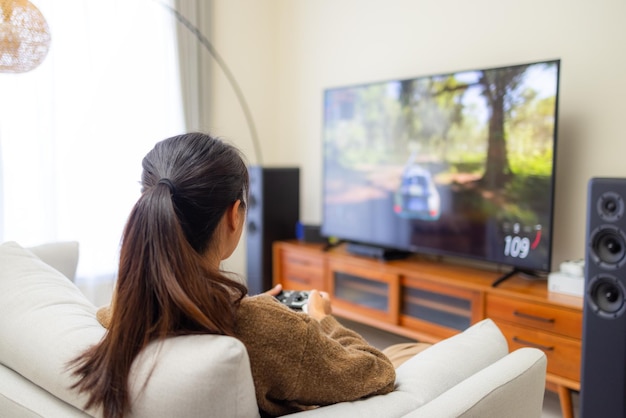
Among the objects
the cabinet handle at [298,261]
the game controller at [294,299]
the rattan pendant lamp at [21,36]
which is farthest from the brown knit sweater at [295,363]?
the cabinet handle at [298,261]

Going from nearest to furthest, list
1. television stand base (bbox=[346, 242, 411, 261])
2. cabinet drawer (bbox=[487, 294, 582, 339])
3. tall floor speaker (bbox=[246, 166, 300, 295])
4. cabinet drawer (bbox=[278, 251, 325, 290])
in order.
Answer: cabinet drawer (bbox=[487, 294, 582, 339])
television stand base (bbox=[346, 242, 411, 261])
cabinet drawer (bbox=[278, 251, 325, 290])
tall floor speaker (bbox=[246, 166, 300, 295])

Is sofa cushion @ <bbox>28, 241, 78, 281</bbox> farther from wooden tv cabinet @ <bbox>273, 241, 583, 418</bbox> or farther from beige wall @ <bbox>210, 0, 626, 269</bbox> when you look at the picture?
beige wall @ <bbox>210, 0, 626, 269</bbox>

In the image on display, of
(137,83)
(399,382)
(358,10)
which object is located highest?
(358,10)

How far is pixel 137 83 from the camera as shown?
A: 335cm

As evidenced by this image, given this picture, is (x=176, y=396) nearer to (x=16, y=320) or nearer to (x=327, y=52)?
(x=16, y=320)

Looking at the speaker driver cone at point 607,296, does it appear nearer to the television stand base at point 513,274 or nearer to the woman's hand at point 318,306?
the television stand base at point 513,274

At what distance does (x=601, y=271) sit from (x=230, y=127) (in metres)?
2.77

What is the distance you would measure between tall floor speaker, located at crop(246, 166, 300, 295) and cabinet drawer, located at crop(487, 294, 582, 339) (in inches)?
63.1

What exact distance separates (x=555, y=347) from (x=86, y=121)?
108 inches

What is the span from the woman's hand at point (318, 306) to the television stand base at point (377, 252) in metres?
1.56

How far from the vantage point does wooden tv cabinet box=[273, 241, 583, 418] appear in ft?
7.38

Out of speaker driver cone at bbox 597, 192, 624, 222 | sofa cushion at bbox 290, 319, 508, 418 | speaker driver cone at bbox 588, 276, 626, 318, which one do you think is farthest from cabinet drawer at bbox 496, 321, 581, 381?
sofa cushion at bbox 290, 319, 508, 418

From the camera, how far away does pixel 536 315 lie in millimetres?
2307

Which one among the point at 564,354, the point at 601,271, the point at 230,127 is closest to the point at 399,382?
the point at 601,271
